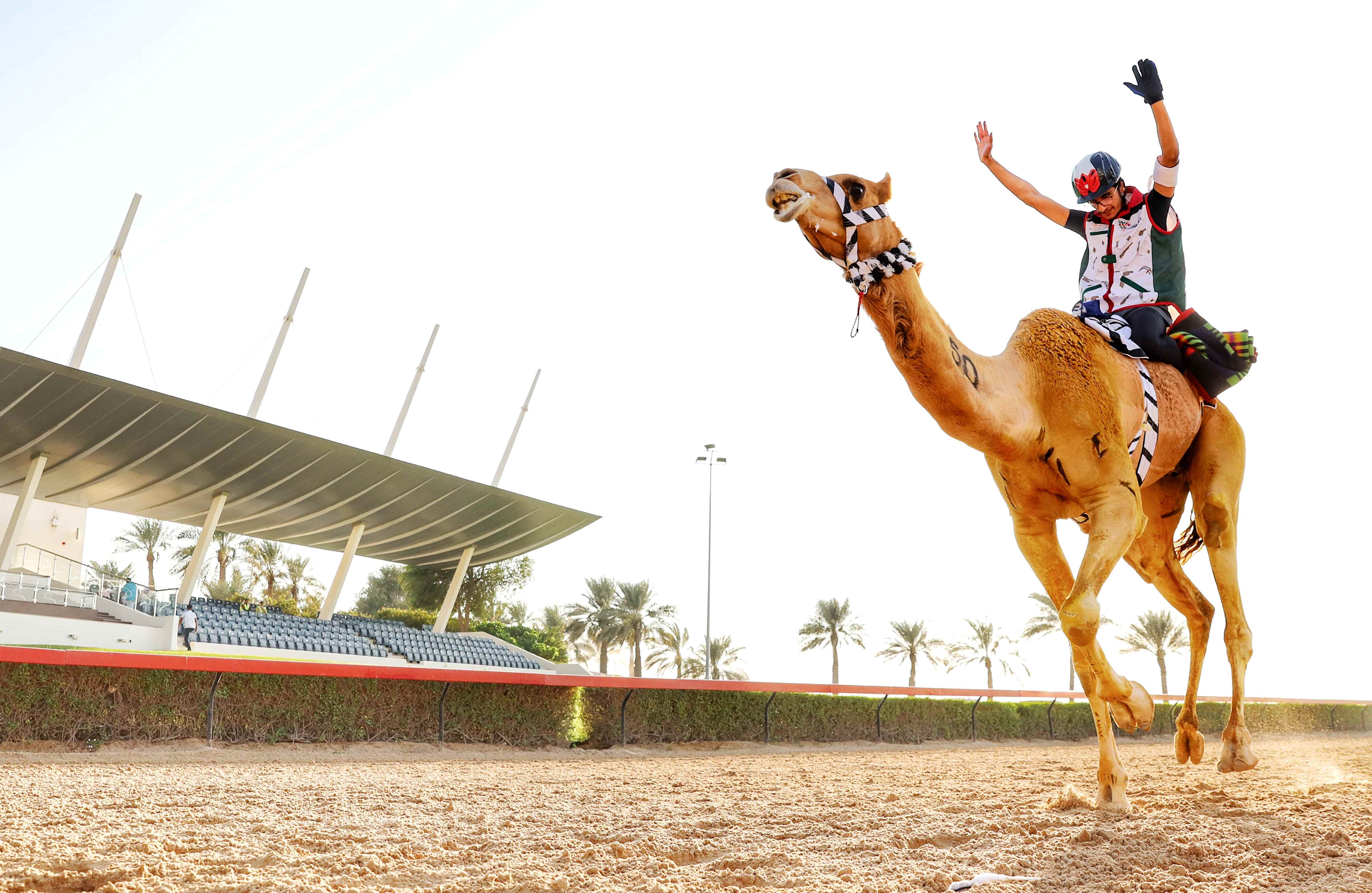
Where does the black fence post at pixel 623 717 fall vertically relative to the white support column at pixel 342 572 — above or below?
below

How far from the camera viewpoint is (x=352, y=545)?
39594 mm

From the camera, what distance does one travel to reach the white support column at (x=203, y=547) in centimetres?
3216

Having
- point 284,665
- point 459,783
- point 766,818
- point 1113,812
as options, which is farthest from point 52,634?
point 1113,812

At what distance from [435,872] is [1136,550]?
4493 millimetres

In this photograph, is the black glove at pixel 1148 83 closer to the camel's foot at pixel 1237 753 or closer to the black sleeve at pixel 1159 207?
the black sleeve at pixel 1159 207

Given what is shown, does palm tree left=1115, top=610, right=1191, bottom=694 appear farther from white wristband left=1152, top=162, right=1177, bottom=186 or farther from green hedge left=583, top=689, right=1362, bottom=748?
white wristband left=1152, top=162, right=1177, bottom=186

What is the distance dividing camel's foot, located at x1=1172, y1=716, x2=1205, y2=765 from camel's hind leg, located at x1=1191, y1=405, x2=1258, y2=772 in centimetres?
33

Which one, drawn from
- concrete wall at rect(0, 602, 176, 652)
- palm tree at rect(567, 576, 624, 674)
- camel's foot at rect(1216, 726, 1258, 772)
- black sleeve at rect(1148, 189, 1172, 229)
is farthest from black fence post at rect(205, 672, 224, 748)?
palm tree at rect(567, 576, 624, 674)

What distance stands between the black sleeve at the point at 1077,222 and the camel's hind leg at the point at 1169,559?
1.63 meters

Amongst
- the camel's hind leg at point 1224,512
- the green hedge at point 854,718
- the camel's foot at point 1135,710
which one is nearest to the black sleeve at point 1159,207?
the camel's hind leg at point 1224,512

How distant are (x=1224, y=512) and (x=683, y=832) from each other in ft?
12.0

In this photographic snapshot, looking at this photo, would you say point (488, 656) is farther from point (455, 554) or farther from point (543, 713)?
point (543, 713)

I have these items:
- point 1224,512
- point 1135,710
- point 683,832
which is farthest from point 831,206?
point 1224,512

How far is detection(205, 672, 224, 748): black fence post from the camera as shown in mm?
12867
